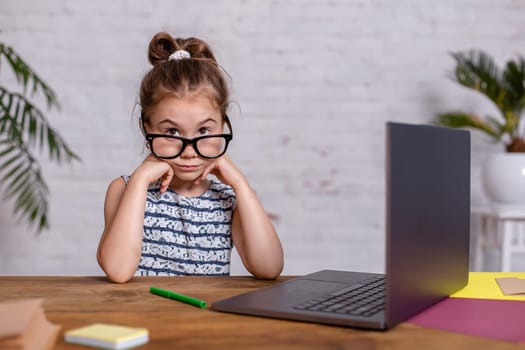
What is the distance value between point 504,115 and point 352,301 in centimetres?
200

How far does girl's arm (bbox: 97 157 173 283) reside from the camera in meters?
1.11

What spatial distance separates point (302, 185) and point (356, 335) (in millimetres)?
2156

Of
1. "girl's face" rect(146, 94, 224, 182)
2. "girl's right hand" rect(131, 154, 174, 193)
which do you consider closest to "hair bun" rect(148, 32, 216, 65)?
"girl's face" rect(146, 94, 224, 182)

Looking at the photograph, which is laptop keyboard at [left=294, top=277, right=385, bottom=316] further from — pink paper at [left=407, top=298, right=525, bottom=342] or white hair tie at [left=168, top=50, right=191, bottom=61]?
white hair tie at [left=168, top=50, right=191, bottom=61]

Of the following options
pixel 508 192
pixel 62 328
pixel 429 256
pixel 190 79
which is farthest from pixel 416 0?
pixel 62 328

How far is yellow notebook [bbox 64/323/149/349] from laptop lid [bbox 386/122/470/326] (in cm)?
26

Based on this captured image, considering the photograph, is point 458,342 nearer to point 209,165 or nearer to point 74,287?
point 74,287

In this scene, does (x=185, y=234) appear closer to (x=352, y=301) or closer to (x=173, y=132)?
(x=173, y=132)

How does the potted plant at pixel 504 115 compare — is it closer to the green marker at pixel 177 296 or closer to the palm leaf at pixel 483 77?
the palm leaf at pixel 483 77

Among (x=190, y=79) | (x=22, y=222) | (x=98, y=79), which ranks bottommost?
(x=22, y=222)

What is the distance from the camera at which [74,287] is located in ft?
3.26

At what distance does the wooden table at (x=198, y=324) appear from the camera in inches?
25.9

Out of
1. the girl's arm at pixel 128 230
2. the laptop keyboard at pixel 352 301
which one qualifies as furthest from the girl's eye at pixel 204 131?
the laptop keyboard at pixel 352 301

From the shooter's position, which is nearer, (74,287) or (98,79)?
(74,287)
